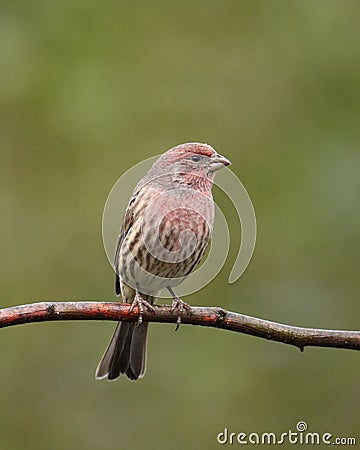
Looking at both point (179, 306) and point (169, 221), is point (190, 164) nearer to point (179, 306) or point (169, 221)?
point (169, 221)

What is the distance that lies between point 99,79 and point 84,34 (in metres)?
0.51

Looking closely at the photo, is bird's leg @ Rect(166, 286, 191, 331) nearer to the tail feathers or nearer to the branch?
the branch

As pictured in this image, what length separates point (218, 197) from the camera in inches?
267

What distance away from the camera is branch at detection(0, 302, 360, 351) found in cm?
379

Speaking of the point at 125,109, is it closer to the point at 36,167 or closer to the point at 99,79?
the point at 99,79

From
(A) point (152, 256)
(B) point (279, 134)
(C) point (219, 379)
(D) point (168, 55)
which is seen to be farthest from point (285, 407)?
(D) point (168, 55)

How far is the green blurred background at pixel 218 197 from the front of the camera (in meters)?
7.38

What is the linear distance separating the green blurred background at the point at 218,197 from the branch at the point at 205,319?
2655mm

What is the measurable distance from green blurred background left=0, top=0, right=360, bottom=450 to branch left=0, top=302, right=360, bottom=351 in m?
2.66

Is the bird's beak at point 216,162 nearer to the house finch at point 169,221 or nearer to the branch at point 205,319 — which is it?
the house finch at point 169,221

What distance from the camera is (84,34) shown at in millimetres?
8320

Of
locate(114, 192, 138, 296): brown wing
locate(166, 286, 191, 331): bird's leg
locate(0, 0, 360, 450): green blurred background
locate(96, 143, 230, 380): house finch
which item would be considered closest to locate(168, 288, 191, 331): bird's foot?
locate(166, 286, 191, 331): bird's leg

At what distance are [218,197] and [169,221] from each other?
186 centimetres

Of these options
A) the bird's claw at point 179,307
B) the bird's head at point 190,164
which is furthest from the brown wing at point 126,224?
the bird's claw at point 179,307
